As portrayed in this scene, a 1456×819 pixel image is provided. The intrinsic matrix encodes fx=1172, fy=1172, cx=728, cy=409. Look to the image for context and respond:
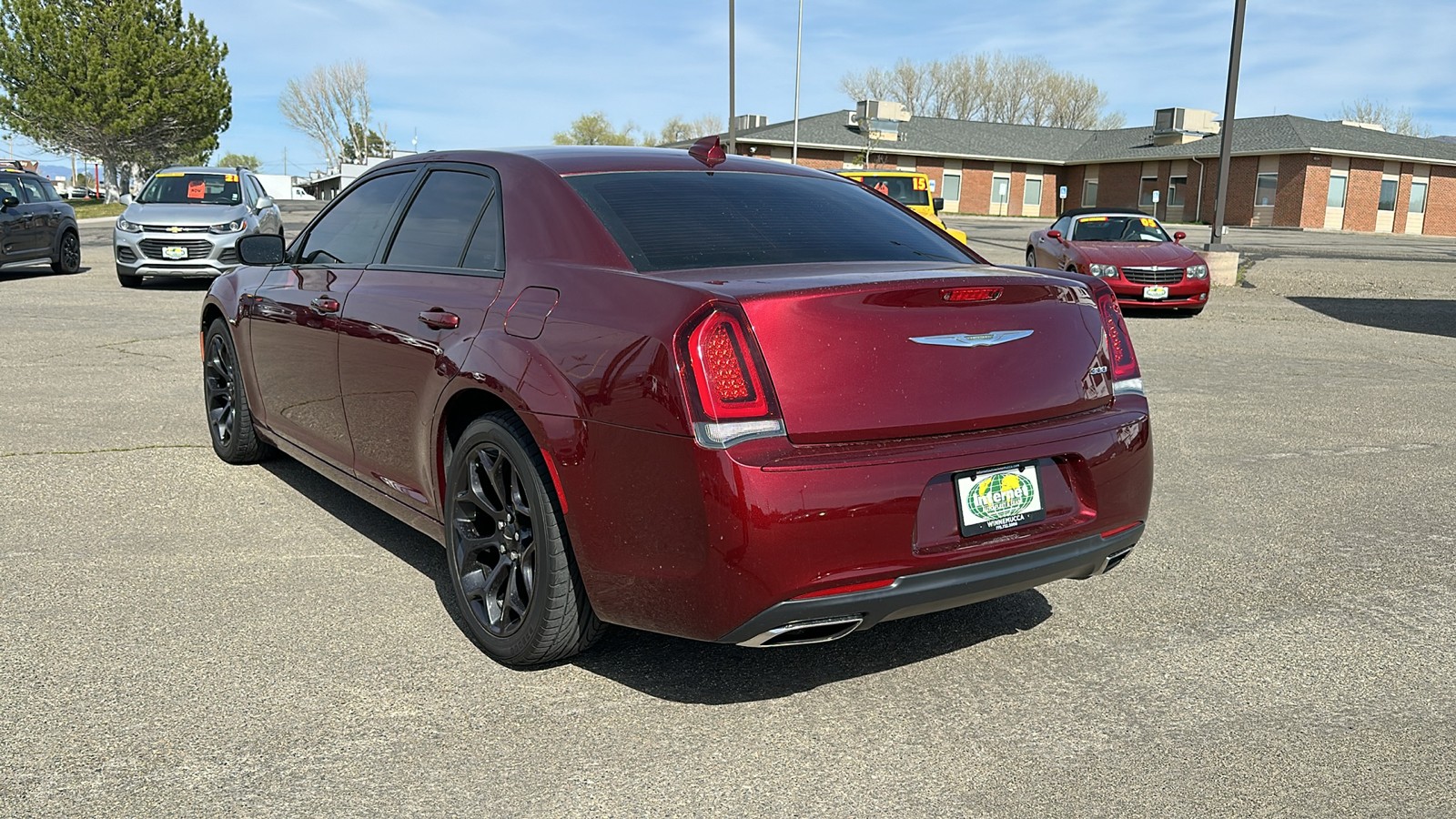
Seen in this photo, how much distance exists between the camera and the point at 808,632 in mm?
2955

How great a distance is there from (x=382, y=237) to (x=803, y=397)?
7.28 ft

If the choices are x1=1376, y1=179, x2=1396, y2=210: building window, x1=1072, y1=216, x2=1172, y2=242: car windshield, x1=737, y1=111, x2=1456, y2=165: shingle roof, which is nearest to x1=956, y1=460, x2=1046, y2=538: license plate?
x1=1072, y1=216, x2=1172, y2=242: car windshield

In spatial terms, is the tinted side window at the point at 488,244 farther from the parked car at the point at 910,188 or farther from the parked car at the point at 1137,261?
the parked car at the point at 910,188

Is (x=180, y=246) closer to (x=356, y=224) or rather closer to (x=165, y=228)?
(x=165, y=228)

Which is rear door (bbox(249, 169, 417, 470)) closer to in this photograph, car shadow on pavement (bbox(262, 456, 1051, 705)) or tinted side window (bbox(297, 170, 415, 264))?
tinted side window (bbox(297, 170, 415, 264))

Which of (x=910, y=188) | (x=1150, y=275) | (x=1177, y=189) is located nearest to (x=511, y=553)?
(x=1150, y=275)

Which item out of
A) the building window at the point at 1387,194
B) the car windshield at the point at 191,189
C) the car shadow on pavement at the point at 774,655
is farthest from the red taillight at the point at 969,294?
the building window at the point at 1387,194

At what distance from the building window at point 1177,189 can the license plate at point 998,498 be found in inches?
2212

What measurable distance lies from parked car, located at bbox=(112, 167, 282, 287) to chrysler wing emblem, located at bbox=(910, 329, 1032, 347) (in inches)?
578

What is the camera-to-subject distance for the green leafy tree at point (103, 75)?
50.0 metres

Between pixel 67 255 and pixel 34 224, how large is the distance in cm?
122

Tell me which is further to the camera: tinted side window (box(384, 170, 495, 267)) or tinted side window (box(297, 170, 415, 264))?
tinted side window (box(297, 170, 415, 264))

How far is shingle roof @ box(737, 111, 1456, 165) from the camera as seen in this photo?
50.0m

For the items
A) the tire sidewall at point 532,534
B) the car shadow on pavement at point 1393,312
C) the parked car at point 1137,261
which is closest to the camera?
the tire sidewall at point 532,534
